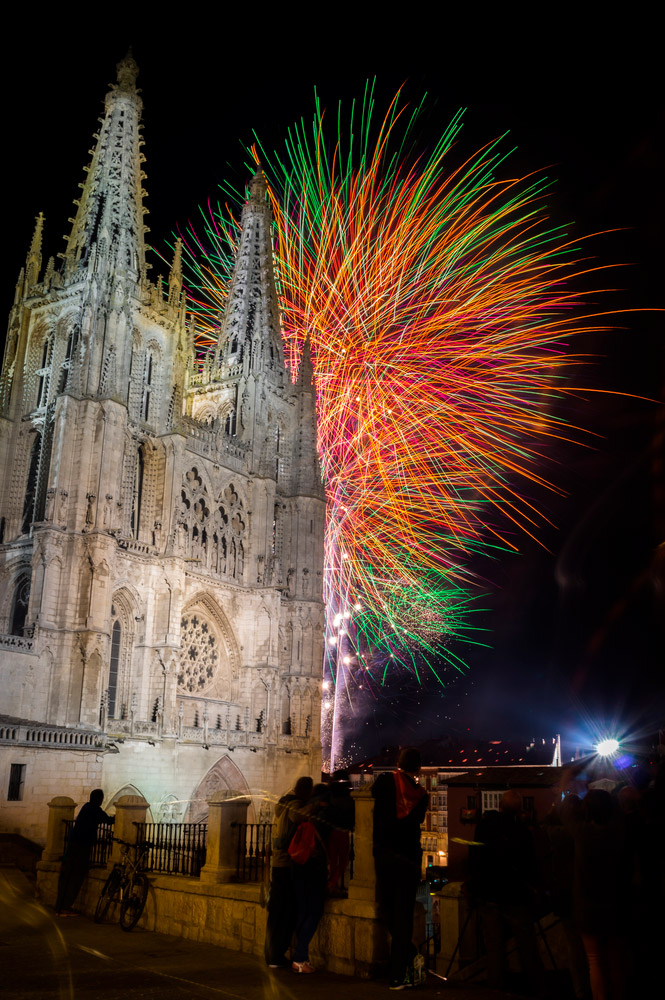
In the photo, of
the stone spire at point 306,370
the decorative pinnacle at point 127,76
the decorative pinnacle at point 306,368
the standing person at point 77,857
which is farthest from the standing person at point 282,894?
the decorative pinnacle at point 127,76

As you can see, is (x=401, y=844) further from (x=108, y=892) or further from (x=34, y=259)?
(x=34, y=259)

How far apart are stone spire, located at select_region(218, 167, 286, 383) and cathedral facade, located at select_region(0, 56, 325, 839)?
0.18 meters

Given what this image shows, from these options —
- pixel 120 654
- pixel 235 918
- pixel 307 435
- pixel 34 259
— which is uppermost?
pixel 34 259

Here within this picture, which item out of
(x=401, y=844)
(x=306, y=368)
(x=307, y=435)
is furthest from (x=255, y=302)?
(x=401, y=844)

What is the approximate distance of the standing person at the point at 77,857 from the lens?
13.5m

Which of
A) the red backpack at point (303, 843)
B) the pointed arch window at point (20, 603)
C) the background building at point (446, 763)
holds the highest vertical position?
the pointed arch window at point (20, 603)

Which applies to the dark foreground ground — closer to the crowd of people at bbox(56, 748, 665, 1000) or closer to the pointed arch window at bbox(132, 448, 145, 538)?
the crowd of people at bbox(56, 748, 665, 1000)

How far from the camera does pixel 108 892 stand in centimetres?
1314

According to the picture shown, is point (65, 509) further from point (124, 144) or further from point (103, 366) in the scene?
point (124, 144)

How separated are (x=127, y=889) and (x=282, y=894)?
4.20 meters

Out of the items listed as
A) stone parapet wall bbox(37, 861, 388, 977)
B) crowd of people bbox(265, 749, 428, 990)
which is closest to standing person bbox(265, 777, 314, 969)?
crowd of people bbox(265, 749, 428, 990)

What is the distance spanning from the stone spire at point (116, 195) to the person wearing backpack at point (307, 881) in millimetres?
30545

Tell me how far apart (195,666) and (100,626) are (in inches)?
309

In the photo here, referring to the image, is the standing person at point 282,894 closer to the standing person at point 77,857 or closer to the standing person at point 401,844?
the standing person at point 401,844
